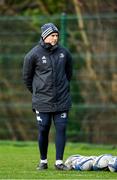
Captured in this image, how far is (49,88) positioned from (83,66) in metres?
7.14

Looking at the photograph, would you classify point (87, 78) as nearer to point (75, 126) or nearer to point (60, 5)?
point (75, 126)

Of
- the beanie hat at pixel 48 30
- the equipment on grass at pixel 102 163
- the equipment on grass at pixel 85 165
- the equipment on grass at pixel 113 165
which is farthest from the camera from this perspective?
the beanie hat at pixel 48 30

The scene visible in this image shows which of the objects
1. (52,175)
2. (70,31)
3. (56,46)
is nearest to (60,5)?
(70,31)

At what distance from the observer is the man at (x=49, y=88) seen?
480 inches

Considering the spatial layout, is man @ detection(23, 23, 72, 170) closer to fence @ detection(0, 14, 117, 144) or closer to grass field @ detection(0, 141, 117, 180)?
grass field @ detection(0, 141, 117, 180)

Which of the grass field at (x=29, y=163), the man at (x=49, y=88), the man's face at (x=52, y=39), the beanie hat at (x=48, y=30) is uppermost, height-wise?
the beanie hat at (x=48, y=30)

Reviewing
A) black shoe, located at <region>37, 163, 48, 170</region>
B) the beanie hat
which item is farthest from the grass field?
the beanie hat

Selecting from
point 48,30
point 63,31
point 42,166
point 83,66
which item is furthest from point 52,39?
point 83,66

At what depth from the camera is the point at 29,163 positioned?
527 inches

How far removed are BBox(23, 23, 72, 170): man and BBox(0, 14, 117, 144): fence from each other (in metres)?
6.56

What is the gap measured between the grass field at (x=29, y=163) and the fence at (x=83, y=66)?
0.95 meters

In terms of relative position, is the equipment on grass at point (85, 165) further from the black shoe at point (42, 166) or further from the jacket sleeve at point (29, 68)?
the jacket sleeve at point (29, 68)

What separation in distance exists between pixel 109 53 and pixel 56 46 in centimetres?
669

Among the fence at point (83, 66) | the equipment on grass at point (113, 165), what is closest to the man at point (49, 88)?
the equipment on grass at point (113, 165)
